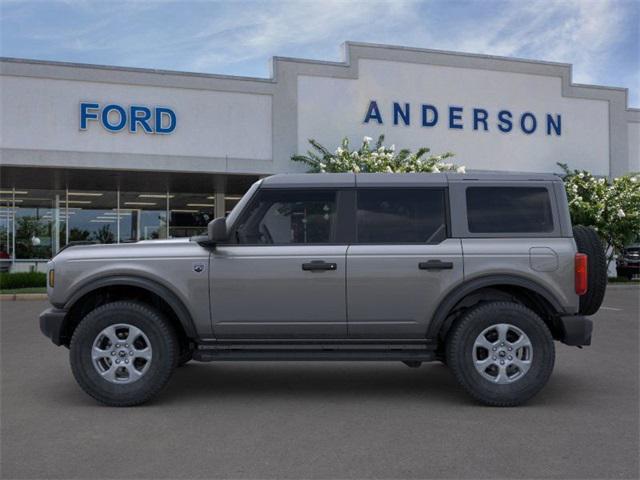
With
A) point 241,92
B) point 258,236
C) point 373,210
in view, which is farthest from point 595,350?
point 241,92

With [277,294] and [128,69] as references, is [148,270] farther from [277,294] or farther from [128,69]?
[128,69]

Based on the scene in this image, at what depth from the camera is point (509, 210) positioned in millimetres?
6418

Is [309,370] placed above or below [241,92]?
below

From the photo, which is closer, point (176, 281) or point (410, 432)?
point (410, 432)

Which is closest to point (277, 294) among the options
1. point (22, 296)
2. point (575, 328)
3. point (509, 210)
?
point (509, 210)

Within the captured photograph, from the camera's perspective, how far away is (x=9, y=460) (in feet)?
15.2

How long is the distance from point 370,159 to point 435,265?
16.3m

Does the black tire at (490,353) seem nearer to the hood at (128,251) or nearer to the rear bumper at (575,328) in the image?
the rear bumper at (575,328)

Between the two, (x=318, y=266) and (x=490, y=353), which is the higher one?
(x=318, y=266)

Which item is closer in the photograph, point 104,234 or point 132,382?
point 132,382

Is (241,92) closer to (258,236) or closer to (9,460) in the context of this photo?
(258,236)

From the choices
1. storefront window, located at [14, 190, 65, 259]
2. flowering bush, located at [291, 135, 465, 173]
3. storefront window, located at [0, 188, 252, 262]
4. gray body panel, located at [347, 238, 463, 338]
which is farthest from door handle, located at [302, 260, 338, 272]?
storefront window, located at [14, 190, 65, 259]

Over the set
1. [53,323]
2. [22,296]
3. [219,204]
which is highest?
[219,204]

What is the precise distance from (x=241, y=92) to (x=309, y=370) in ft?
53.7
